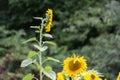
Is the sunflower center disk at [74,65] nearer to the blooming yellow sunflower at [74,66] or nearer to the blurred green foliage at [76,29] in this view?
the blooming yellow sunflower at [74,66]

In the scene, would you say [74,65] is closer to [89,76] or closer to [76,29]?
[89,76]

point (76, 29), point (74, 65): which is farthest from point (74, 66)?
point (76, 29)

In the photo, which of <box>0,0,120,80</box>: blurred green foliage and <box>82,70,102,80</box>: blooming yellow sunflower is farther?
<box>0,0,120,80</box>: blurred green foliage

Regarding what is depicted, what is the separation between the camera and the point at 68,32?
6648mm

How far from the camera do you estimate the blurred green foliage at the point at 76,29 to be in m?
5.24

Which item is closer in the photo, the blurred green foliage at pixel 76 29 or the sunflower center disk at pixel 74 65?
the sunflower center disk at pixel 74 65

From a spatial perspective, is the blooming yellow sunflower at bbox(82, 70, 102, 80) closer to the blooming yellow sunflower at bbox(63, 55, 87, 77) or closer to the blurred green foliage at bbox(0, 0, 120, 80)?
the blooming yellow sunflower at bbox(63, 55, 87, 77)

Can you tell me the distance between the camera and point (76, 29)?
6438 mm

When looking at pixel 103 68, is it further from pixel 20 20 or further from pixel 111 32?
pixel 20 20

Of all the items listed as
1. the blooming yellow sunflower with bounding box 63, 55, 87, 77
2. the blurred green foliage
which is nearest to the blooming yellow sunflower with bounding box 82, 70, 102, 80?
the blooming yellow sunflower with bounding box 63, 55, 87, 77

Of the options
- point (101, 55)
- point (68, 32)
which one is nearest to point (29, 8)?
point (68, 32)

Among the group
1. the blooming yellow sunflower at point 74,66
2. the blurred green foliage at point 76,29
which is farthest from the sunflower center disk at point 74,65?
the blurred green foliage at point 76,29

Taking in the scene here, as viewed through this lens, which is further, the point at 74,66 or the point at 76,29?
the point at 76,29

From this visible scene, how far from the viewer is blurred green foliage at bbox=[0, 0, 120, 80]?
5242mm
